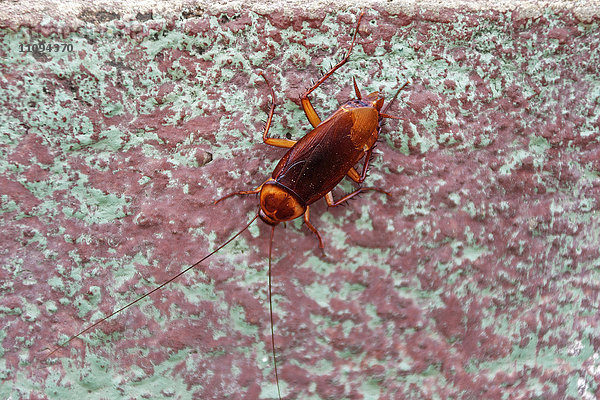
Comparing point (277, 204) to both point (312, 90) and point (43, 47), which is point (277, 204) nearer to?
point (312, 90)

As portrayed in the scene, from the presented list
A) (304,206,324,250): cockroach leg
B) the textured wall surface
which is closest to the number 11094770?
the textured wall surface

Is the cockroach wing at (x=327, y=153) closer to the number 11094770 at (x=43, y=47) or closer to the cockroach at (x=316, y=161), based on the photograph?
the cockroach at (x=316, y=161)

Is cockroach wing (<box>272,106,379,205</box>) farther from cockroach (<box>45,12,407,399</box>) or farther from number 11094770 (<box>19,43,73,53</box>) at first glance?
number 11094770 (<box>19,43,73,53</box>)

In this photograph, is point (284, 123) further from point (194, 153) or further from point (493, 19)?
point (493, 19)

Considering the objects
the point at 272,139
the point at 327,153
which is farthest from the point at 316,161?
the point at 272,139

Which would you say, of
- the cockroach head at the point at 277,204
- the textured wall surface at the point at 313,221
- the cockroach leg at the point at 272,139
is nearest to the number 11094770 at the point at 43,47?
the textured wall surface at the point at 313,221

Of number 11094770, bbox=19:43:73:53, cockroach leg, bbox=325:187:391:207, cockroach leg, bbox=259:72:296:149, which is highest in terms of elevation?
number 11094770, bbox=19:43:73:53

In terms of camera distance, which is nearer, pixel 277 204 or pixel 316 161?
pixel 277 204
